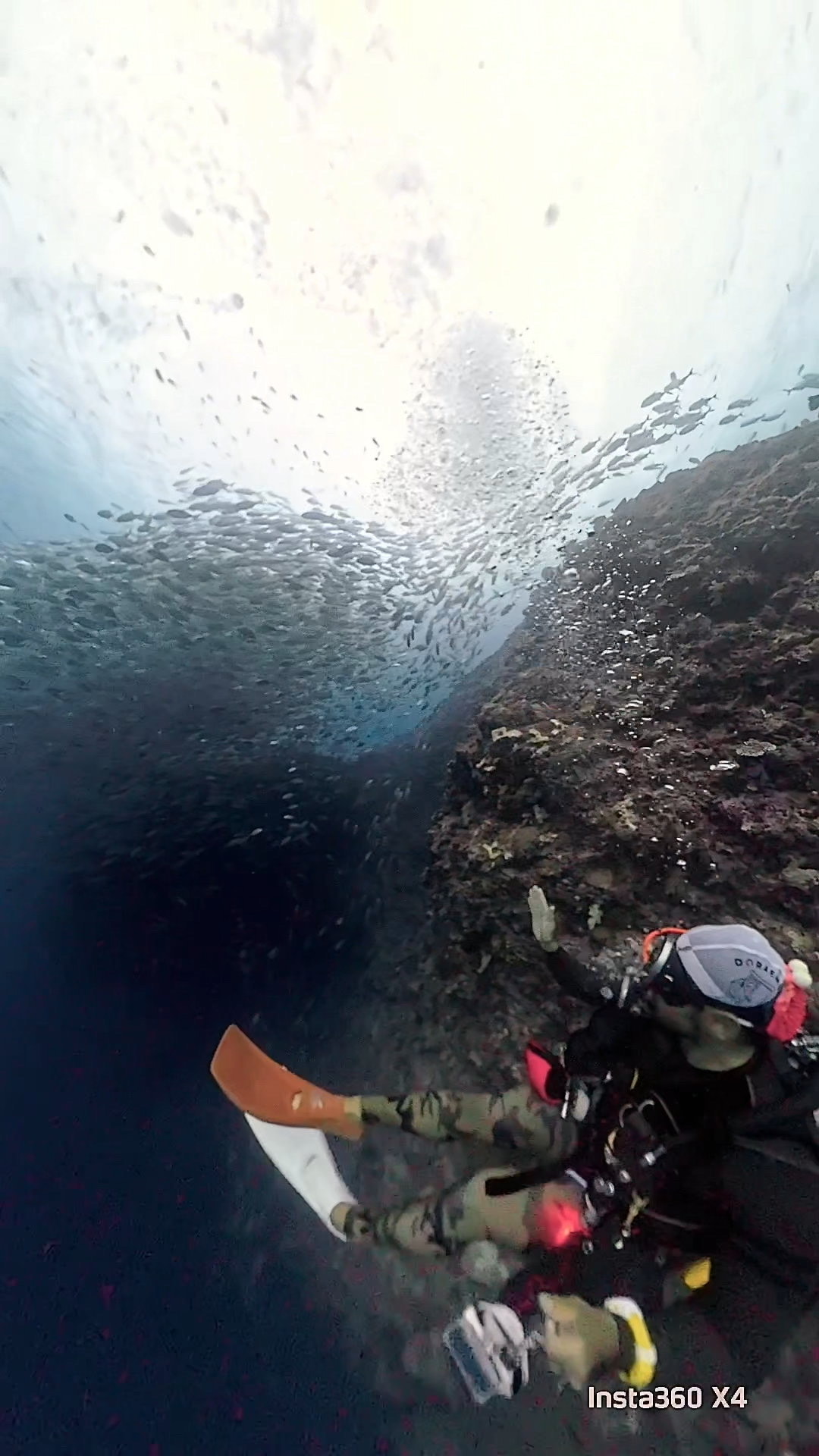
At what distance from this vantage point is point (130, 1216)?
6.20m

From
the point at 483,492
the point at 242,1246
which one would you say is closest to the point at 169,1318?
the point at 242,1246

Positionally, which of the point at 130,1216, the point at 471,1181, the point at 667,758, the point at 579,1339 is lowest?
the point at 130,1216

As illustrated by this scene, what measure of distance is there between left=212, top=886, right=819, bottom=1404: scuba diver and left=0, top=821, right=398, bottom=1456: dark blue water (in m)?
2.88

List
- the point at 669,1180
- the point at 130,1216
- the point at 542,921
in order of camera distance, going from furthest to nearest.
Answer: the point at 130,1216 → the point at 542,921 → the point at 669,1180

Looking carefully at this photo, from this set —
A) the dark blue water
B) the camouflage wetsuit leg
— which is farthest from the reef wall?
the dark blue water

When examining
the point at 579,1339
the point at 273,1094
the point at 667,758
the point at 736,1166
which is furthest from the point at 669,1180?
the point at 667,758

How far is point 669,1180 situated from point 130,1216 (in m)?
6.28

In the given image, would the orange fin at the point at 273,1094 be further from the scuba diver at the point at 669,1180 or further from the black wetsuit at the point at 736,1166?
the black wetsuit at the point at 736,1166

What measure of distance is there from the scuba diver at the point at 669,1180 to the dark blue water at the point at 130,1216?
2878mm

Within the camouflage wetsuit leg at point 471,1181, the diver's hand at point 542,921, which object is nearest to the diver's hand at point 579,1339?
the camouflage wetsuit leg at point 471,1181

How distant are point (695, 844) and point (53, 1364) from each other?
756cm

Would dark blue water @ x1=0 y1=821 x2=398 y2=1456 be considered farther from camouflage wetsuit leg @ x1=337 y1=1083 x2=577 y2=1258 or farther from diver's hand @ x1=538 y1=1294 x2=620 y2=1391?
diver's hand @ x1=538 y1=1294 x2=620 y2=1391

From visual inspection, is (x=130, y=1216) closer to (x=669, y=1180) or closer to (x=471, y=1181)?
(x=471, y=1181)

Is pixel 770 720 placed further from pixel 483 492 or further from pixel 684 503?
pixel 483 492
